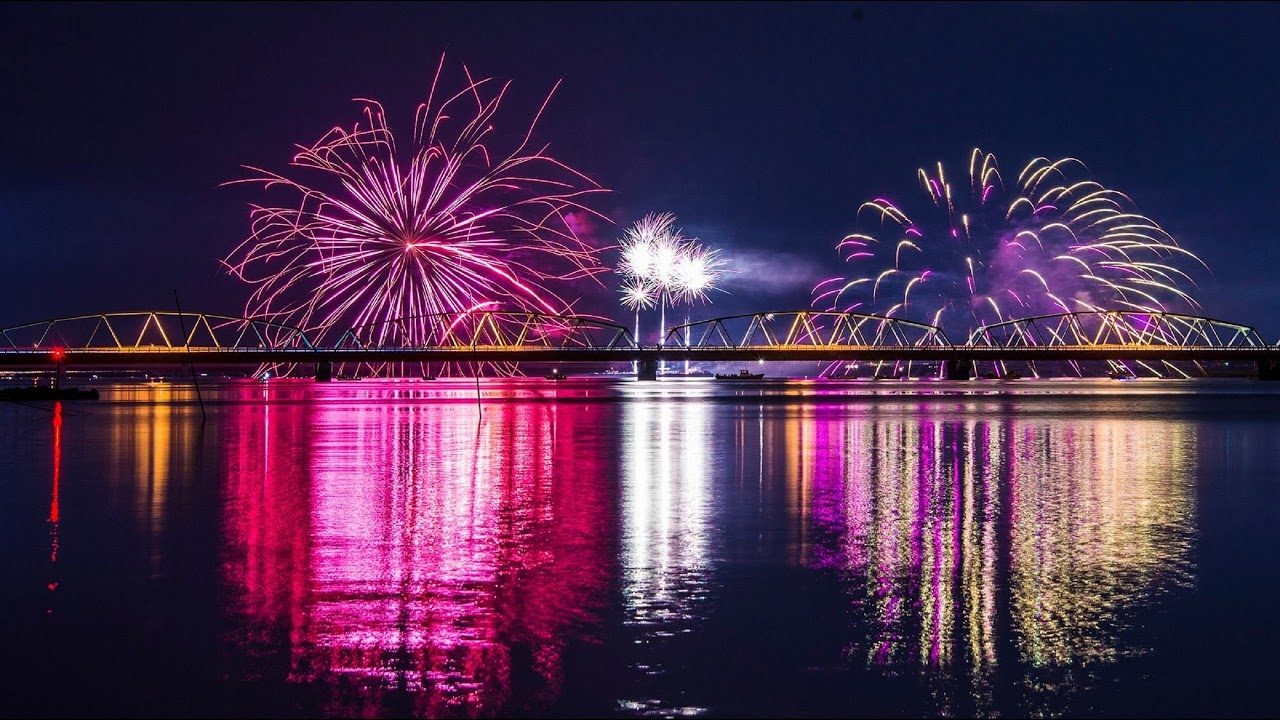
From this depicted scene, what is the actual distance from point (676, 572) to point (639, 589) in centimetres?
110

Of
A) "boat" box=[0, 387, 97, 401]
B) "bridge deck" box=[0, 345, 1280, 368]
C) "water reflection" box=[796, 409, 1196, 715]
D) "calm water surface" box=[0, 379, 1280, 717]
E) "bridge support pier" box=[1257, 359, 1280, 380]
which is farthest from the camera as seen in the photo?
"bridge support pier" box=[1257, 359, 1280, 380]

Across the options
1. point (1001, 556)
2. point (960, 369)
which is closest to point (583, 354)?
point (960, 369)

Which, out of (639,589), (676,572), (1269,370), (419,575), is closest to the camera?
(639,589)

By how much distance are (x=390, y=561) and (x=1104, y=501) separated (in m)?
12.5

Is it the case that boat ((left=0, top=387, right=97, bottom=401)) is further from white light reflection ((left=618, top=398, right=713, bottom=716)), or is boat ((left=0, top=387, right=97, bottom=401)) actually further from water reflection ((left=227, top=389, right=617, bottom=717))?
white light reflection ((left=618, top=398, right=713, bottom=716))

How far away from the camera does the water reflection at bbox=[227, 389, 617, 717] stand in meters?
8.52

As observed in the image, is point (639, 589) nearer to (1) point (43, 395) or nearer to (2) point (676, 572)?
(2) point (676, 572)

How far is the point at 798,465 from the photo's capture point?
27219 mm

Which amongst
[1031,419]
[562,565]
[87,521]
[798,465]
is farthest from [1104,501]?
[1031,419]

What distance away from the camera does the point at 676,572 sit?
41.9 ft

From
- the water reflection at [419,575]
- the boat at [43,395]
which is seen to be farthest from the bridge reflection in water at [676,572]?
the boat at [43,395]

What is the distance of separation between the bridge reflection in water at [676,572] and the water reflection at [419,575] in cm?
4

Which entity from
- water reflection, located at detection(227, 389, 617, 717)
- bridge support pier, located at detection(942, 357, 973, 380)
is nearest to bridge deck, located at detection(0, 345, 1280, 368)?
bridge support pier, located at detection(942, 357, 973, 380)

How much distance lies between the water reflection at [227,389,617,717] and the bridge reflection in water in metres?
0.04
